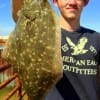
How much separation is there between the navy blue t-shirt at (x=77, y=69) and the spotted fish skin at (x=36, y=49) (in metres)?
0.70

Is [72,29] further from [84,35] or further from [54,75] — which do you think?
[54,75]

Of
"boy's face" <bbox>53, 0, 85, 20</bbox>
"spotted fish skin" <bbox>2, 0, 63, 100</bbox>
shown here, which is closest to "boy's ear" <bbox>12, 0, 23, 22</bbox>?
"spotted fish skin" <bbox>2, 0, 63, 100</bbox>

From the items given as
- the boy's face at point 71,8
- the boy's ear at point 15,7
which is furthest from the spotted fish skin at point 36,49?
the boy's face at point 71,8

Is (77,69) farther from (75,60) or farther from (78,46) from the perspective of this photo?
(78,46)

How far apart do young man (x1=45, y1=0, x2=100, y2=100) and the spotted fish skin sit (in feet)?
2.30

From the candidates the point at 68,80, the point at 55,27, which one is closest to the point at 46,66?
the point at 55,27

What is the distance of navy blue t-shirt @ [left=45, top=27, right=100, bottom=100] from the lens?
333 cm

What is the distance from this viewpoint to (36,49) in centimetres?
257

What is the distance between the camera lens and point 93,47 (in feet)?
11.3

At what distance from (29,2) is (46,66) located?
419mm

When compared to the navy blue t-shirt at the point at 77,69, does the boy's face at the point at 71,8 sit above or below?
above

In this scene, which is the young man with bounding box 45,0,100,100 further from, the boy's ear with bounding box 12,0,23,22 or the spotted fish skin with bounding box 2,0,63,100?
the spotted fish skin with bounding box 2,0,63,100

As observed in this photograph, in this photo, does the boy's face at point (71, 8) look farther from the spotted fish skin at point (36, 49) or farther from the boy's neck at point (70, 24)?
the spotted fish skin at point (36, 49)

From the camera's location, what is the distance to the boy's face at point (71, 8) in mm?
3320
